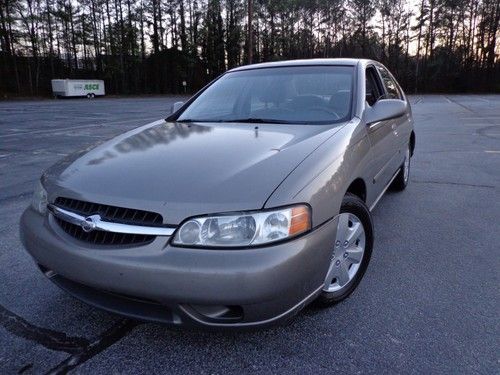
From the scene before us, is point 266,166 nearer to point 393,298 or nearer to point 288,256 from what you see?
point 288,256

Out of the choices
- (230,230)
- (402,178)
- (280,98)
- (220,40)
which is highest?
(220,40)

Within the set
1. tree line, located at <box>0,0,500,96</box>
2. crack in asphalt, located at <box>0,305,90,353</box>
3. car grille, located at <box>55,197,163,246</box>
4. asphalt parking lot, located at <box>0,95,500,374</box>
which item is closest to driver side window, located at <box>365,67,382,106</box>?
asphalt parking lot, located at <box>0,95,500,374</box>

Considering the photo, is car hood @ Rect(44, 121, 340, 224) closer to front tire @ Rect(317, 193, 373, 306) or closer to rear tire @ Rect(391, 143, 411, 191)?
front tire @ Rect(317, 193, 373, 306)

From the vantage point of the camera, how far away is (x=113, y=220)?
6.25 feet

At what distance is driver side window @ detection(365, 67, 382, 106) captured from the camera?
3.57 metres

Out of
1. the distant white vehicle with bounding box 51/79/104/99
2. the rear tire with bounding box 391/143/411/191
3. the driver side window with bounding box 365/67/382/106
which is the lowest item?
the rear tire with bounding box 391/143/411/191

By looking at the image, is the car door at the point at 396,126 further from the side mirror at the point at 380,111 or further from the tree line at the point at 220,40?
the tree line at the point at 220,40

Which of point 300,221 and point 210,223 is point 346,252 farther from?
point 210,223

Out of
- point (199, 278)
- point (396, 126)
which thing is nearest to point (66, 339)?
point (199, 278)

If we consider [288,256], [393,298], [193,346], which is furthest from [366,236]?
[193,346]

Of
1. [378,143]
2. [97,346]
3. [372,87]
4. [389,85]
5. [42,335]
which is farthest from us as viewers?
[389,85]

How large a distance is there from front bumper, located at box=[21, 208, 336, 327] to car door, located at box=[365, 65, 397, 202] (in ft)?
4.30

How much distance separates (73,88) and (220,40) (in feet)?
80.2

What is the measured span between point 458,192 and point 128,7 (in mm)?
57288
